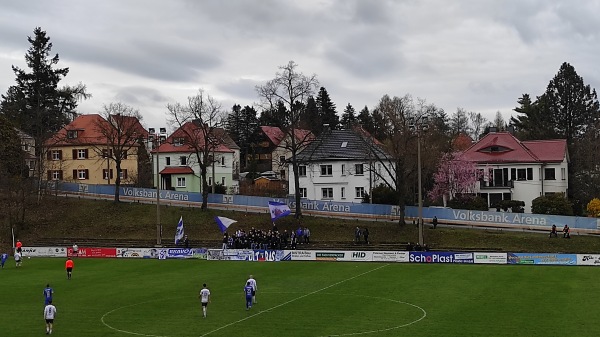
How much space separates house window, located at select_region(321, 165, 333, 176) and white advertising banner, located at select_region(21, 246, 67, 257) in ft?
113

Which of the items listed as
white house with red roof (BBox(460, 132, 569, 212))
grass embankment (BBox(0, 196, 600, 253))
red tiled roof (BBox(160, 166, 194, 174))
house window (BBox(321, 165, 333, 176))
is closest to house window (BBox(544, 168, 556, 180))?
white house with red roof (BBox(460, 132, 569, 212))

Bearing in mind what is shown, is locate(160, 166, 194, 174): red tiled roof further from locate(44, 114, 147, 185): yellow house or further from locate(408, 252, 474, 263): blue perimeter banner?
locate(408, 252, 474, 263): blue perimeter banner

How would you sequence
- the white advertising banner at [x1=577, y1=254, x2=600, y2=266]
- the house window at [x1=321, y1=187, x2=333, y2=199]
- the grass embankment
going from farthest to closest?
the house window at [x1=321, y1=187, x2=333, y2=199]
the grass embankment
the white advertising banner at [x1=577, y1=254, x2=600, y2=266]

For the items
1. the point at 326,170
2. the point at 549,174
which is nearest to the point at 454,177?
the point at 549,174

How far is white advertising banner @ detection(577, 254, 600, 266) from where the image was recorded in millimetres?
47656

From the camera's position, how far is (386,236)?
6328 centimetres

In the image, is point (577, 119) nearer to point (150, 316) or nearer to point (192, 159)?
point (192, 159)

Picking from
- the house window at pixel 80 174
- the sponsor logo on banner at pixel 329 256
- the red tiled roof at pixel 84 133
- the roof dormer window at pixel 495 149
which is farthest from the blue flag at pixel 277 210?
the house window at pixel 80 174

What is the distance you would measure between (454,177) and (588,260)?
33256 millimetres

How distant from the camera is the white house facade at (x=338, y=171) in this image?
8188 centimetres

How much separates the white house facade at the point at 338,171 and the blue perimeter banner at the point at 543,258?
32.2 m

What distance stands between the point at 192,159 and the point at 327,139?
2086 cm

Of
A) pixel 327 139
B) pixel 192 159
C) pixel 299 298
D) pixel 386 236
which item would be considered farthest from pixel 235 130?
pixel 299 298

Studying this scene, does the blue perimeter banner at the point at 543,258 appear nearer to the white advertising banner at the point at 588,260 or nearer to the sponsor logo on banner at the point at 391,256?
the white advertising banner at the point at 588,260
